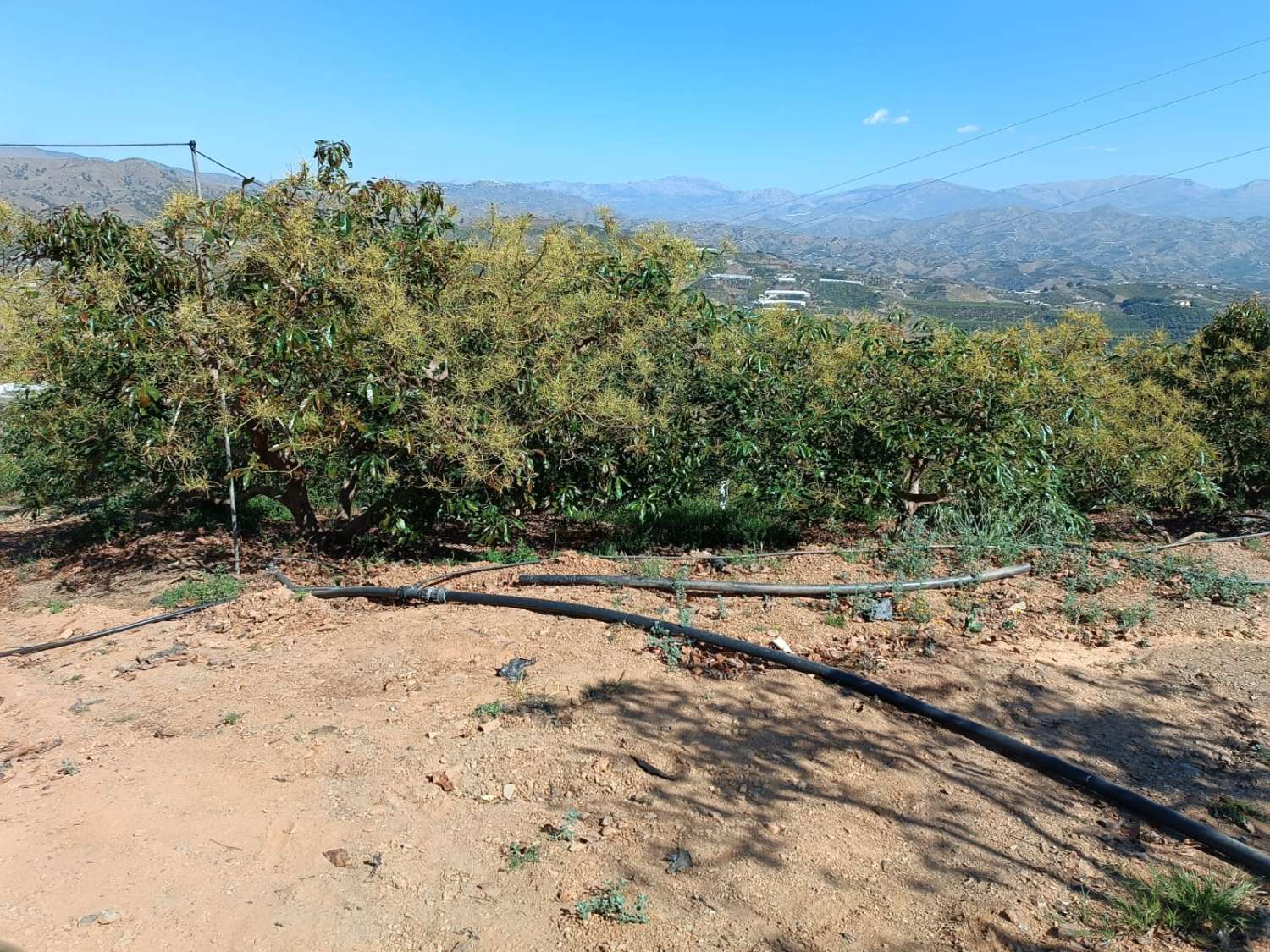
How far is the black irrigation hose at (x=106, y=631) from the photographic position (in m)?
4.43

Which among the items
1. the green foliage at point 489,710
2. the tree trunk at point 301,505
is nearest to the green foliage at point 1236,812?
the green foliage at point 489,710

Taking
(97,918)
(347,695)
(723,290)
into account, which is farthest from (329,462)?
(723,290)

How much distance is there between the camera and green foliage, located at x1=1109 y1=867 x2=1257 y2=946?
2.12 metres

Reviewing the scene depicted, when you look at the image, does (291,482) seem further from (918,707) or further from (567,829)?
(918,707)

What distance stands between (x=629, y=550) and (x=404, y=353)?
92.5 inches

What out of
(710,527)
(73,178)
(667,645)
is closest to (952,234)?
(73,178)

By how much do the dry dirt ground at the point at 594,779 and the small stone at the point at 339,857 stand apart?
0.02 metres

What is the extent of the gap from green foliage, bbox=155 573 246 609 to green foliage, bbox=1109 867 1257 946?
5.06m

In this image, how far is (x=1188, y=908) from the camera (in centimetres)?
217

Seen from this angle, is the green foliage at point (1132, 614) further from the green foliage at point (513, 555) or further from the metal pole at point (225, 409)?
the metal pole at point (225, 409)

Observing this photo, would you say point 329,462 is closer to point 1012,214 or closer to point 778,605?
point 778,605

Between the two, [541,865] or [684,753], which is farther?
[684,753]

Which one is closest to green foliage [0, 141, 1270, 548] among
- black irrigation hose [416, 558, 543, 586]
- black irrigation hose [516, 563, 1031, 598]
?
black irrigation hose [516, 563, 1031, 598]

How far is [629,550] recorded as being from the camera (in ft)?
20.2
